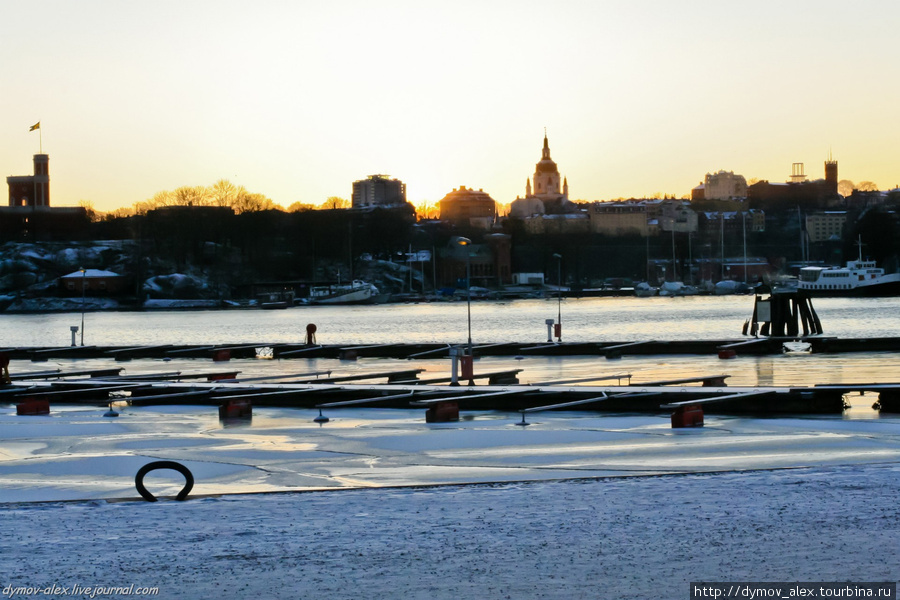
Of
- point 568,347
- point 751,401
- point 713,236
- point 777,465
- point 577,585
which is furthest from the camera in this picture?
point 713,236

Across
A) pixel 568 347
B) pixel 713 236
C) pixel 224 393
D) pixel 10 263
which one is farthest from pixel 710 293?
pixel 224 393

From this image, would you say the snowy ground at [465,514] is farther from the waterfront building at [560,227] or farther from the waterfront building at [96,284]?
the waterfront building at [560,227]

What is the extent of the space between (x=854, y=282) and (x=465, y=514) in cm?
11406

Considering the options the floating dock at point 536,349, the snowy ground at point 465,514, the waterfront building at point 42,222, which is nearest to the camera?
the snowy ground at point 465,514

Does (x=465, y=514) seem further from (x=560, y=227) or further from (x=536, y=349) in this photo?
(x=560, y=227)

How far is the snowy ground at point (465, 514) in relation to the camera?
7.22 meters

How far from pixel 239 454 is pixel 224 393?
7.71m

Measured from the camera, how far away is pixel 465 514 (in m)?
9.16

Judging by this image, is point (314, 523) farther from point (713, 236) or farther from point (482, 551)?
point (713, 236)

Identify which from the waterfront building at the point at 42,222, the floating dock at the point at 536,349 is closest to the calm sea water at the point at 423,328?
the floating dock at the point at 536,349

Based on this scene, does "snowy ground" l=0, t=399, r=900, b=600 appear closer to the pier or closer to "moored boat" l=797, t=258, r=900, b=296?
the pier

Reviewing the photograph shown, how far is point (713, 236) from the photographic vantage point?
193500mm

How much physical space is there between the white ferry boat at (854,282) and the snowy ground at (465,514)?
104 meters

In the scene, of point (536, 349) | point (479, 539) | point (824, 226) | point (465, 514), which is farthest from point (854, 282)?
point (479, 539)
